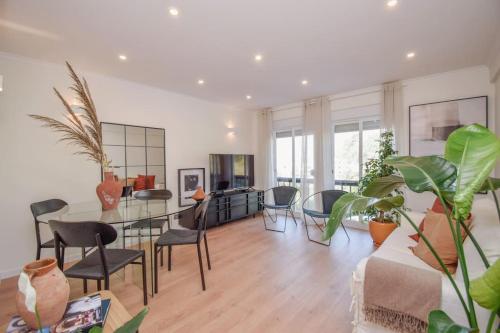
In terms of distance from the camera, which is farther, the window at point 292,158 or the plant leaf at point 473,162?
the window at point 292,158

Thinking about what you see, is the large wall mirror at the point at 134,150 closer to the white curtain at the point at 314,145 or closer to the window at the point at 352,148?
the white curtain at the point at 314,145

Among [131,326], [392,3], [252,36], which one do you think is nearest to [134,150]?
[252,36]

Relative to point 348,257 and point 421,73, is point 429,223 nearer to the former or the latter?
point 348,257

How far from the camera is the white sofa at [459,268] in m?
1.21

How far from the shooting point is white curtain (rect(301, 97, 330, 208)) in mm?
4727

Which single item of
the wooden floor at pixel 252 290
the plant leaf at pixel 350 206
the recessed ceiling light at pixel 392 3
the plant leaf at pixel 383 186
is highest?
the recessed ceiling light at pixel 392 3

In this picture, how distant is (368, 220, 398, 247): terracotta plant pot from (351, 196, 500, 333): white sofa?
44.7 inches

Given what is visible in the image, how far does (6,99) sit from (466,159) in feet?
14.0

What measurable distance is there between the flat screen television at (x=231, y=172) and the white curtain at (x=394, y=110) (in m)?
2.95

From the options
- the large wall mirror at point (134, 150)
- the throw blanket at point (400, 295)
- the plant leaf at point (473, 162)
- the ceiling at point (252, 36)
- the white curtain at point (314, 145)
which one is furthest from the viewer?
the white curtain at point (314, 145)

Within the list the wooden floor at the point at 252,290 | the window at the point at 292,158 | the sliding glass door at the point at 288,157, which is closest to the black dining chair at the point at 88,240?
the wooden floor at the point at 252,290

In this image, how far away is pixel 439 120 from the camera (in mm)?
3574

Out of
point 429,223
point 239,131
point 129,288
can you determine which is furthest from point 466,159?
point 239,131

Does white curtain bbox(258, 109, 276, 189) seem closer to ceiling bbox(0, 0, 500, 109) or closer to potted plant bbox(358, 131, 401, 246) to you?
ceiling bbox(0, 0, 500, 109)
